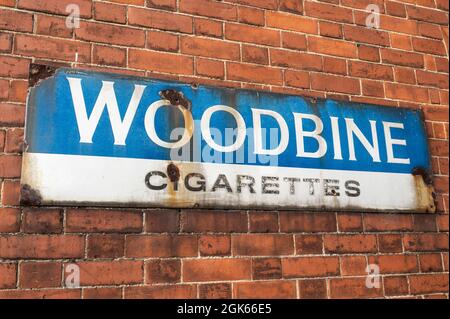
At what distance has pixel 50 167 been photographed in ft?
4.14

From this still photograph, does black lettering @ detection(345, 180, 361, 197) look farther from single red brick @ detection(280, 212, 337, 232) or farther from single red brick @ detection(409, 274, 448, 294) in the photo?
single red brick @ detection(409, 274, 448, 294)

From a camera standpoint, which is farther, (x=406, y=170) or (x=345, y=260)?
(x=406, y=170)

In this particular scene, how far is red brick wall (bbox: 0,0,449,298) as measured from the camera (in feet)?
4.15

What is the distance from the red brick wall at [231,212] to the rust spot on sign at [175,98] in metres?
0.08

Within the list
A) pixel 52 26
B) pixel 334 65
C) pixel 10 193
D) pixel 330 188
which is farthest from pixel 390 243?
pixel 52 26

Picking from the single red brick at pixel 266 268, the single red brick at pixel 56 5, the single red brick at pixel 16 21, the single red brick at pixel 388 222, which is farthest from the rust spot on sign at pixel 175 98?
the single red brick at pixel 388 222

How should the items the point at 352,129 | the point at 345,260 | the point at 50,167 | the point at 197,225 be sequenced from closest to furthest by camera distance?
the point at 50,167 < the point at 197,225 < the point at 345,260 < the point at 352,129

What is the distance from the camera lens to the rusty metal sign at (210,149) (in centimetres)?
129

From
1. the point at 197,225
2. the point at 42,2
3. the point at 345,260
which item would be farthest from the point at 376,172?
the point at 42,2

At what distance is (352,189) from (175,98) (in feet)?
2.41

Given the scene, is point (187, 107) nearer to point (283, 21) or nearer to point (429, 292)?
point (283, 21)

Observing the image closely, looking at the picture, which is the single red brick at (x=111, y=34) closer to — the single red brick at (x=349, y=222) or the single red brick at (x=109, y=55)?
the single red brick at (x=109, y=55)

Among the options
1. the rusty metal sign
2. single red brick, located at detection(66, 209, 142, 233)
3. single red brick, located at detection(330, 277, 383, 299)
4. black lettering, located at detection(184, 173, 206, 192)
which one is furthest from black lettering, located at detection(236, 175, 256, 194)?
single red brick, located at detection(330, 277, 383, 299)
